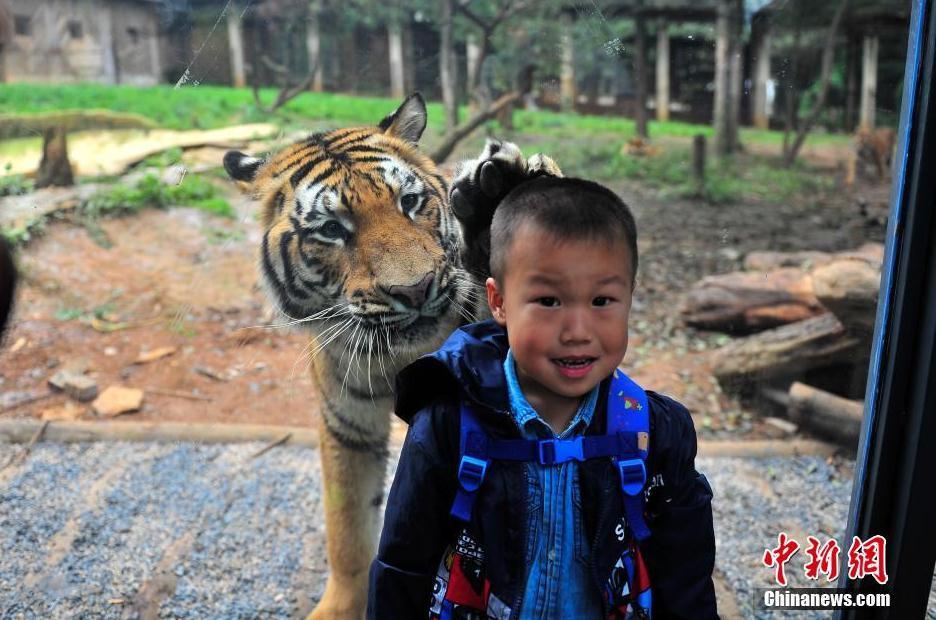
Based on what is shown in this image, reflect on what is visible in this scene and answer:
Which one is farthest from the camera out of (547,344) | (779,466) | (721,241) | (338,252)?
(721,241)

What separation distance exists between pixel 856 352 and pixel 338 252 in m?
2.18

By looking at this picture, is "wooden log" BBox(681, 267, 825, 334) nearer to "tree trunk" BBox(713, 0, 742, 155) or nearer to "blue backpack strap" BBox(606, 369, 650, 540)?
"tree trunk" BBox(713, 0, 742, 155)

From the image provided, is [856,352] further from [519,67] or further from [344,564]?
[344,564]

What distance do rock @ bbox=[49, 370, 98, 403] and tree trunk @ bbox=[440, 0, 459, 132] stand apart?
1259 millimetres

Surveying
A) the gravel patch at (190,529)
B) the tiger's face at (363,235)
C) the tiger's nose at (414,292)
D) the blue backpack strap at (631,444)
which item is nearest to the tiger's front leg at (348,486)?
the gravel patch at (190,529)

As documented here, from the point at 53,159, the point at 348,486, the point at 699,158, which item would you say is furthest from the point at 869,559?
the point at 53,159

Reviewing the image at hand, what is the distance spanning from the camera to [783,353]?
3.19 metres

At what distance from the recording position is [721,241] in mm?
3203

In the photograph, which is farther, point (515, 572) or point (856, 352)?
point (856, 352)

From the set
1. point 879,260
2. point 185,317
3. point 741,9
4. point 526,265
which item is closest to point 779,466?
point 879,260

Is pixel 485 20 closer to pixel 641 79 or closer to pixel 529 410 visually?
pixel 641 79

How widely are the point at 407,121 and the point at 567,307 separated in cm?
89

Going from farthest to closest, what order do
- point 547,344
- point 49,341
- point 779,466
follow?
point 779,466 → point 49,341 → point 547,344

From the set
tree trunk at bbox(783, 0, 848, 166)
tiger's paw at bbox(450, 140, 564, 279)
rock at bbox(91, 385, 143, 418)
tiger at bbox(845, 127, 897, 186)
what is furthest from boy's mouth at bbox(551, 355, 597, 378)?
tiger at bbox(845, 127, 897, 186)
